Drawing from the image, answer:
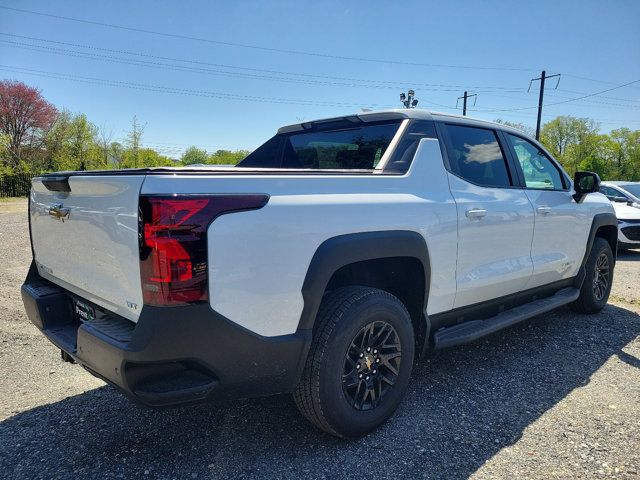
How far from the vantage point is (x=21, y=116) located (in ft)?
111

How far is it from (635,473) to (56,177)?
341 cm

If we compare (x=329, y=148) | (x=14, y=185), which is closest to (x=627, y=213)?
(x=329, y=148)

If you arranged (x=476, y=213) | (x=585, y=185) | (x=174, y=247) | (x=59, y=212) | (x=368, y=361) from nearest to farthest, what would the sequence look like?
(x=174, y=247), (x=59, y=212), (x=368, y=361), (x=476, y=213), (x=585, y=185)

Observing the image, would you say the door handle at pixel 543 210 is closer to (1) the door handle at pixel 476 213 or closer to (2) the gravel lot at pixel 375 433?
(1) the door handle at pixel 476 213

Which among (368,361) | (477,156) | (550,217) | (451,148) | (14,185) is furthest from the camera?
(14,185)

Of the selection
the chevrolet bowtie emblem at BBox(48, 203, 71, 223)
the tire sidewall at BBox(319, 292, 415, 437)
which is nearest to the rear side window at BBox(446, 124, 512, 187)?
the tire sidewall at BBox(319, 292, 415, 437)

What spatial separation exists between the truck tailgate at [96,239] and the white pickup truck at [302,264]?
11 mm

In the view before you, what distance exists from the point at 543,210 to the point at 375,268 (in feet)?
6.04

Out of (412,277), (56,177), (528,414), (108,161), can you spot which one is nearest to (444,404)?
(528,414)

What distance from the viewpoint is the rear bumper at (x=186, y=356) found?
6.05ft

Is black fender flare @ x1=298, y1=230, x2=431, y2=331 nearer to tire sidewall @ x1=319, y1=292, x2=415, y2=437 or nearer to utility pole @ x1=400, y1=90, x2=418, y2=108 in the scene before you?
tire sidewall @ x1=319, y1=292, x2=415, y2=437

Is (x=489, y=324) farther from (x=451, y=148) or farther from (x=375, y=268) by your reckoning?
(x=451, y=148)

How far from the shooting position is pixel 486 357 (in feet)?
12.5

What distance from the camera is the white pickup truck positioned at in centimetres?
186
